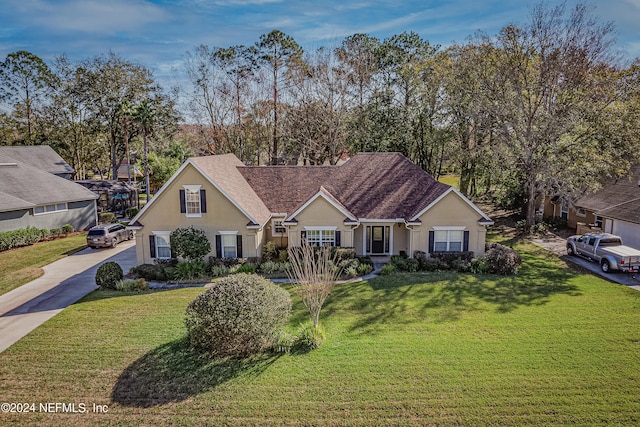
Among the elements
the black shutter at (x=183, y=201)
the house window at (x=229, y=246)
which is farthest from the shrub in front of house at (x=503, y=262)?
the black shutter at (x=183, y=201)

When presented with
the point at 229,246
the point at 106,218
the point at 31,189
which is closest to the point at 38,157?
the point at 106,218

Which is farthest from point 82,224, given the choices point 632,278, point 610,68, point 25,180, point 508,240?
point 610,68

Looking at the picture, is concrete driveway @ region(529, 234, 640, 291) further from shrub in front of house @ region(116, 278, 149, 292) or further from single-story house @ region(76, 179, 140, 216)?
single-story house @ region(76, 179, 140, 216)

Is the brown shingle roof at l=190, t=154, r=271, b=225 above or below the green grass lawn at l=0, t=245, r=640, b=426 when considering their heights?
above

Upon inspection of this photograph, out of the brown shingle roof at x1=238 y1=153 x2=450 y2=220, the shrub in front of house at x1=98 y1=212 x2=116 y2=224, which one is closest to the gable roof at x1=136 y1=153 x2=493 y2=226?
the brown shingle roof at x1=238 y1=153 x2=450 y2=220

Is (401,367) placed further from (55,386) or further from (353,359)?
(55,386)

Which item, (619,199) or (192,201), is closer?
(192,201)

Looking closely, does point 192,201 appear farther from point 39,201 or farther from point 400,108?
point 400,108
